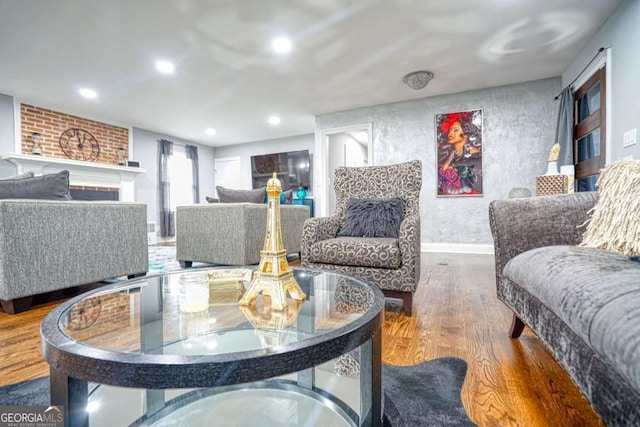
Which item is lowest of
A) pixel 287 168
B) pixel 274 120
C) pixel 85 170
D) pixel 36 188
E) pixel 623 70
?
pixel 36 188

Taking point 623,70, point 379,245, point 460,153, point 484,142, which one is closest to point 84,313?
point 379,245

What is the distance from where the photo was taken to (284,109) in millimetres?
5055

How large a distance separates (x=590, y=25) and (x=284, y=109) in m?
3.80

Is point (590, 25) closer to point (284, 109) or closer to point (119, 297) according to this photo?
point (284, 109)

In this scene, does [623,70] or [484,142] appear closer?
[623,70]

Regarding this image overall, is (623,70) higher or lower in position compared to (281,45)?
lower

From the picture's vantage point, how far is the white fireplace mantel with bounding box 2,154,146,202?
436cm

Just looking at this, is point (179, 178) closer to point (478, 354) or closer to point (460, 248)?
point (460, 248)

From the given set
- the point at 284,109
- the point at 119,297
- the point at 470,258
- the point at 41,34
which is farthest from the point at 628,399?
the point at 284,109

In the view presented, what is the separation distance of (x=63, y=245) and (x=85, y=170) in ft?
12.6

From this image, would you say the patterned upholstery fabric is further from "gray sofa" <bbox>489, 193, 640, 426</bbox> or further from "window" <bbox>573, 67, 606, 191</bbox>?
"window" <bbox>573, 67, 606, 191</bbox>

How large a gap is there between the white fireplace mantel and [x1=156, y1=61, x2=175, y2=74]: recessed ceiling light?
241 centimetres

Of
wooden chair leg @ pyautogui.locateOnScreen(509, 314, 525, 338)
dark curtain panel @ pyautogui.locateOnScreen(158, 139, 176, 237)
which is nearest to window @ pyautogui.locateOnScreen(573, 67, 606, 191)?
wooden chair leg @ pyautogui.locateOnScreen(509, 314, 525, 338)

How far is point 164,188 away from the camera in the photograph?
252 inches
